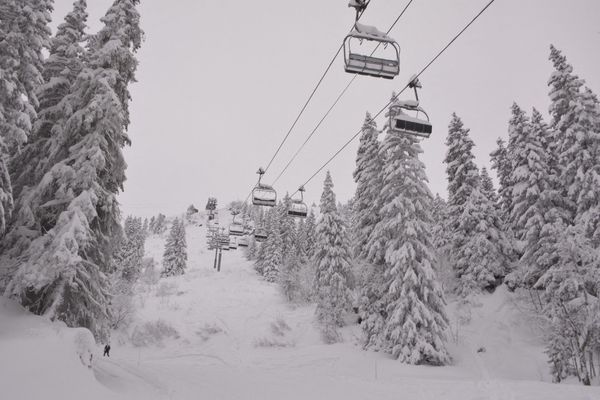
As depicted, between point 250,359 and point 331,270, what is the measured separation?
32.7ft

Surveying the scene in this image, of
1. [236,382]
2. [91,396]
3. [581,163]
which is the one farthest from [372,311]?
[91,396]

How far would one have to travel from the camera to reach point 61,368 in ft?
29.1

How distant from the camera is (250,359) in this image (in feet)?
96.6

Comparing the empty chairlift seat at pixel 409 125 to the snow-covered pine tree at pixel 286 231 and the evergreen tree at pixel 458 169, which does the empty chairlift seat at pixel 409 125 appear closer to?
the evergreen tree at pixel 458 169

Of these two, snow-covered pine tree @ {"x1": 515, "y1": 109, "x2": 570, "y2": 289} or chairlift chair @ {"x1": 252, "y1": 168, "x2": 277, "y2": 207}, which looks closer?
chairlift chair @ {"x1": 252, "y1": 168, "x2": 277, "y2": 207}

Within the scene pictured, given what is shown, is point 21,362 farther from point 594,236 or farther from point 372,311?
point 594,236

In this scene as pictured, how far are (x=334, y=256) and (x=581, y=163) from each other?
1946 cm

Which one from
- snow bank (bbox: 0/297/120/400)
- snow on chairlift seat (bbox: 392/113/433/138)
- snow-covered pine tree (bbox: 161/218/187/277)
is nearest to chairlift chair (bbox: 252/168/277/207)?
snow on chairlift seat (bbox: 392/113/433/138)

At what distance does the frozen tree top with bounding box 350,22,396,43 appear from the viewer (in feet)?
A: 30.5

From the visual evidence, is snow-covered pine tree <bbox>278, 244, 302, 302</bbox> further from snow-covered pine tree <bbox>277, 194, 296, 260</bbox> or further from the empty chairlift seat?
the empty chairlift seat

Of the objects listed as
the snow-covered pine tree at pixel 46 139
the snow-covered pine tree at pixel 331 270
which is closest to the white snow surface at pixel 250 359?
the snow-covered pine tree at pixel 331 270

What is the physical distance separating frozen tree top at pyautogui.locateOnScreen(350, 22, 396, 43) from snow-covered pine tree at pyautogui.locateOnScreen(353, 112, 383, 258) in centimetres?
2037

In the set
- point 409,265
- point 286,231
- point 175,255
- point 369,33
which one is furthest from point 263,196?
point 175,255

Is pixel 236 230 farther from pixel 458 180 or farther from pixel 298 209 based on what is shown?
pixel 458 180
